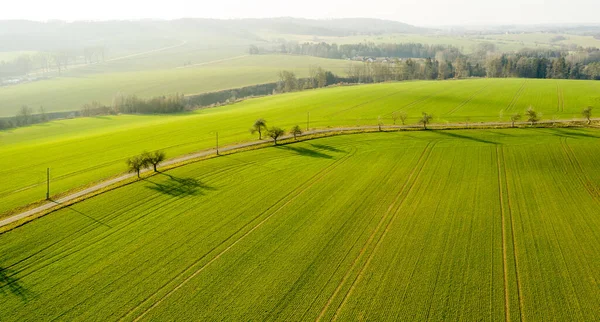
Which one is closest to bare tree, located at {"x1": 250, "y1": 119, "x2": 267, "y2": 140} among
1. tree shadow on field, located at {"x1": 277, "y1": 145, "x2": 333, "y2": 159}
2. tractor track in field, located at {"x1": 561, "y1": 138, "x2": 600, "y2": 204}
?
tree shadow on field, located at {"x1": 277, "y1": 145, "x2": 333, "y2": 159}

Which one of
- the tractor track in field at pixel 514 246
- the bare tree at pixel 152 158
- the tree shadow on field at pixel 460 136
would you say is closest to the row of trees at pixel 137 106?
the bare tree at pixel 152 158

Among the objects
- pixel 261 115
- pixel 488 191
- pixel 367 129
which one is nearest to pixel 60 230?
pixel 488 191

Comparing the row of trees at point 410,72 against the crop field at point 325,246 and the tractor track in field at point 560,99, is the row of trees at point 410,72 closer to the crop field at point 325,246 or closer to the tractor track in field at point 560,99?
the tractor track in field at point 560,99

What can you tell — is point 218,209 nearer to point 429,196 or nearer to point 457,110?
point 429,196

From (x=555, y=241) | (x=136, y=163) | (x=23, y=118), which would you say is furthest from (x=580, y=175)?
(x=23, y=118)

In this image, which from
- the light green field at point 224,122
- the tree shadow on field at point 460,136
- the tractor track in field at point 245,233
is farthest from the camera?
the tree shadow on field at point 460,136
